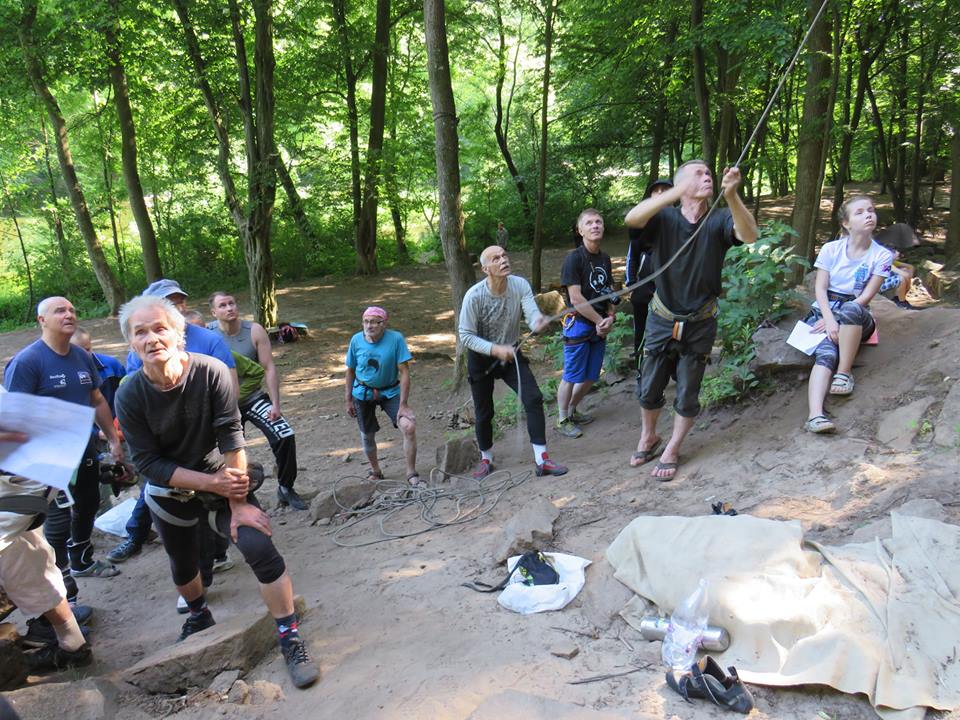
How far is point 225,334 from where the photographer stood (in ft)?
17.2

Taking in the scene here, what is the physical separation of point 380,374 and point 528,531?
2.26 meters

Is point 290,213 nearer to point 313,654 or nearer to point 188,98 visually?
point 188,98

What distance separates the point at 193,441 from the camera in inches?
120

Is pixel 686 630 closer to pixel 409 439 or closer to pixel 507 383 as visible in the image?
pixel 507 383

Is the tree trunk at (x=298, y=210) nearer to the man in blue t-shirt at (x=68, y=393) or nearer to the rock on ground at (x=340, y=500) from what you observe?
the rock on ground at (x=340, y=500)

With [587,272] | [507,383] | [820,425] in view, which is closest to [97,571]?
[507,383]

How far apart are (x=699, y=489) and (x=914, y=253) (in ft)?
41.6

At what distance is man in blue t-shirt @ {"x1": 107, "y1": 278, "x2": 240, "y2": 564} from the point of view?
13.9ft

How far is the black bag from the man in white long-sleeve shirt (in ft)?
5.09

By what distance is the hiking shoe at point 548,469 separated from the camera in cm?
501

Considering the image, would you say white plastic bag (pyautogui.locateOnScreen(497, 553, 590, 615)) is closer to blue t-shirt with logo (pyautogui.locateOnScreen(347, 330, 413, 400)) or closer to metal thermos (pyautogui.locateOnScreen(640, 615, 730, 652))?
metal thermos (pyautogui.locateOnScreen(640, 615, 730, 652))

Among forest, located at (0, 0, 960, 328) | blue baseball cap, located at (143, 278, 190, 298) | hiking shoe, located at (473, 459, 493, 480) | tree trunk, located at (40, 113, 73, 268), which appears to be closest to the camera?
blue baseball cap, located at (143, 278, 190, 298)

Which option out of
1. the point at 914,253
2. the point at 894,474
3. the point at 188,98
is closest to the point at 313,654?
the point at 894,474

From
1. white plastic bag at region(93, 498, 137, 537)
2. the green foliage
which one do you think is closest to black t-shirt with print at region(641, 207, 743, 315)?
the green foliage
